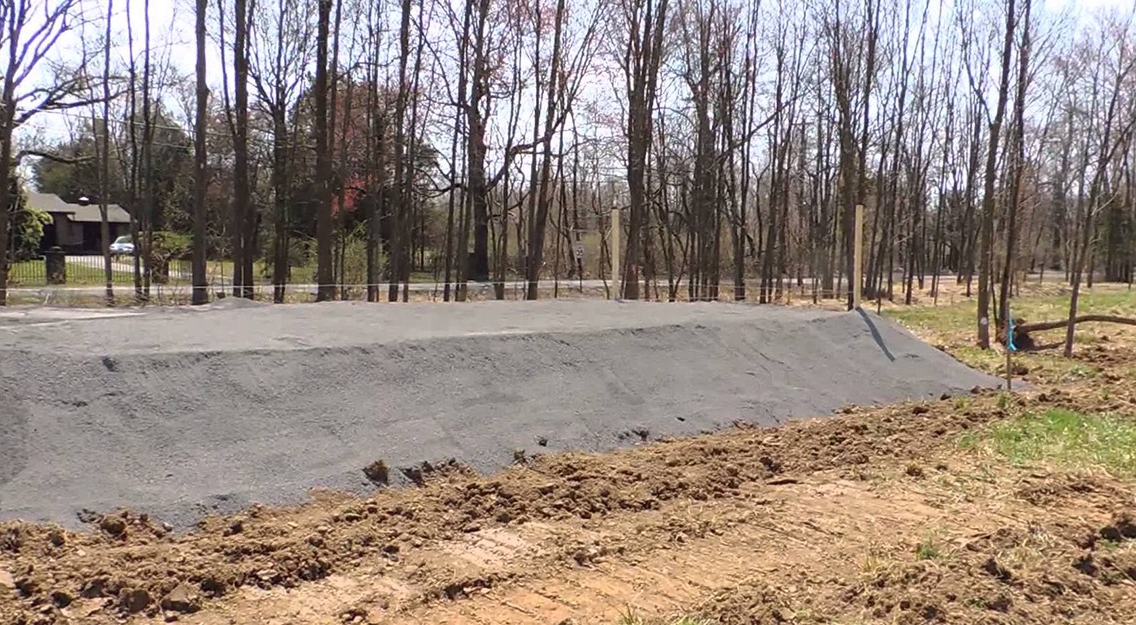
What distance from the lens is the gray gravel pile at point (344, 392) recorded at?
217 inches

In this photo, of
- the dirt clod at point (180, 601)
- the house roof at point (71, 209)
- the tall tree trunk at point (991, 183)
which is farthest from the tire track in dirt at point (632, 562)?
the house roof at point (71, 209)

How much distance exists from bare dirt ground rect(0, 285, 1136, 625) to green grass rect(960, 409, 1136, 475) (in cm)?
9

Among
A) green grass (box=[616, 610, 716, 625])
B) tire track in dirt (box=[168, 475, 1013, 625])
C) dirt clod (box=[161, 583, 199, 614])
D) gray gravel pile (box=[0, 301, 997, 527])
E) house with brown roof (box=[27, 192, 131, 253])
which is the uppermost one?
house with brown roof (box=[27, 192, 131, 253])

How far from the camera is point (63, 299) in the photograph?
20.0 metres

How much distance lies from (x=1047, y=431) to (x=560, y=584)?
632 centimetres

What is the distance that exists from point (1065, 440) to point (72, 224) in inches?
2223

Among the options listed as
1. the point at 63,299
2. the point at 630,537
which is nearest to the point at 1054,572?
the point at 630,537

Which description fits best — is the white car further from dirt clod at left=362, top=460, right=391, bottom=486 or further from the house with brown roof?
dirt clod at left=362, top=460, right=391, bottom=486

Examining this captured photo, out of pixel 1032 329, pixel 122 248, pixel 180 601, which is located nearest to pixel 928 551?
pixel 180 601

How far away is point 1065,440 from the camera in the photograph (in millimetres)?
8430

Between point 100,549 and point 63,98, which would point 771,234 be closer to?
point 63,98

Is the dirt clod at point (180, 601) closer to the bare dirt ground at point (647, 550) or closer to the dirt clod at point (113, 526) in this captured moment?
the bare dirt ground at point (647, 550)

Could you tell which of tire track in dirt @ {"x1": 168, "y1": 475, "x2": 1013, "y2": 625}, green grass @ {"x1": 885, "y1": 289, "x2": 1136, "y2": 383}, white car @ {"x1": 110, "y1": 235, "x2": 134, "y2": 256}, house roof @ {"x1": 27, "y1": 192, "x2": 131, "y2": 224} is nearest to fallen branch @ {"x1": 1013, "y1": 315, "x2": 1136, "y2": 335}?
green grass @ {"x1": 885, "y1": 289, "x2": 1136, "y2": 383}

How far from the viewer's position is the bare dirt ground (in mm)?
4250
